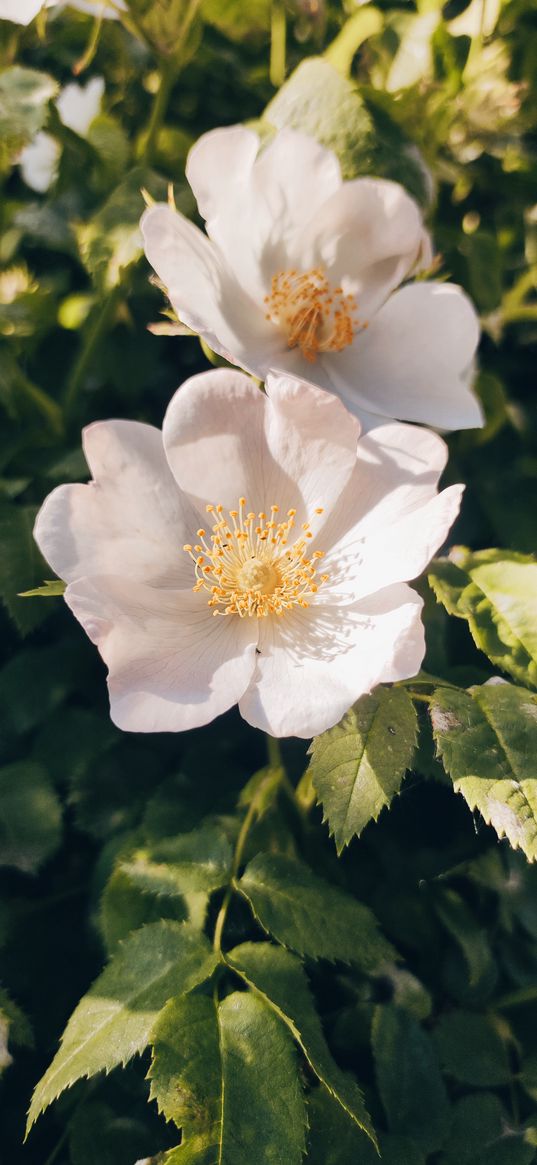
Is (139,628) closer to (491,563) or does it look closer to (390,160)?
(491,563)

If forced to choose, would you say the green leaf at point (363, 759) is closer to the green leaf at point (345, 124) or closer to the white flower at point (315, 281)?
the white flower at point (315, 281)

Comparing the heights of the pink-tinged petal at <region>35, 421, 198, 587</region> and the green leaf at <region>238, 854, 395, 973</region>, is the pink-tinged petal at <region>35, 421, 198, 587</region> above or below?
above

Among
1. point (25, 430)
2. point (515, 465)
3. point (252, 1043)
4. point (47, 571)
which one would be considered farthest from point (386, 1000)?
point (25, 430)

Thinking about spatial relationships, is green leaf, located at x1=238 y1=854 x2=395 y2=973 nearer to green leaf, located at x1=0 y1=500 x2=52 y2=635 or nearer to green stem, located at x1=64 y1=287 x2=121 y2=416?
green leaf, located at x1=0 y1=500 x2=52 y2=635

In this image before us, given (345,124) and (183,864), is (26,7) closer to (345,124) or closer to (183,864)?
(345,124)

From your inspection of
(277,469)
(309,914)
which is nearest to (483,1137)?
(309,914)

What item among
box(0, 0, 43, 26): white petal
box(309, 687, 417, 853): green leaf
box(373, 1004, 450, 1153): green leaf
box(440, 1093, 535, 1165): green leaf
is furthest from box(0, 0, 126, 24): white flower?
box(440, 1093, 535, 1165): green leaf
